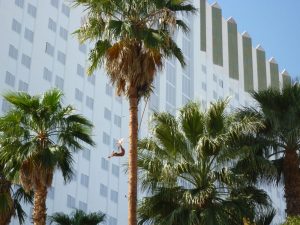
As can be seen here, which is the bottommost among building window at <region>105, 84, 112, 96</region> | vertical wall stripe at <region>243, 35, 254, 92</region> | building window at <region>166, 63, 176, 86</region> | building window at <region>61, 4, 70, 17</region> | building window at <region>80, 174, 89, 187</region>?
building window at <region>80, 174, 89, 187</region>

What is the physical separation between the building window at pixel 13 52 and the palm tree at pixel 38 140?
1391 inches

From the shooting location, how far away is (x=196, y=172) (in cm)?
2311

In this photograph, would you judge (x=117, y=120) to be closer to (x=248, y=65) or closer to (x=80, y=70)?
(x=80, y=70)

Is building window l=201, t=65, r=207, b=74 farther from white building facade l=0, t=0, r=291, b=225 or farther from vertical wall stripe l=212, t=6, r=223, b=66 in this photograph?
white building facade l=0, t=0, r=291, b=225

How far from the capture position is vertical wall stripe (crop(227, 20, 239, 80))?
93812 mm

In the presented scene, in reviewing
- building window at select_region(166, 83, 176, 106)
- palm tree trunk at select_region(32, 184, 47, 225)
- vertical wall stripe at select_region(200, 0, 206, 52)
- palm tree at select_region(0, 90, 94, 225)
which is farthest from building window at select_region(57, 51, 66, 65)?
palm tree trunk at select_region(32, 184, 47, 225)

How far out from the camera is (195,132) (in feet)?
78.7

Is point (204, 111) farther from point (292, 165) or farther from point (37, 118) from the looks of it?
point (37, 118)

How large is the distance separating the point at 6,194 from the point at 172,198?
6.06 meters

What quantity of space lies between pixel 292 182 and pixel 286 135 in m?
1.73

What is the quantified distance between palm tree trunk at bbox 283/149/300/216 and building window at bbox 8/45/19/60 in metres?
37.9

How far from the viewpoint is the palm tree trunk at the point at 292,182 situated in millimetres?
24875

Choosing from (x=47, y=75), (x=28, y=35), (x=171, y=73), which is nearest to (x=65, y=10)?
(x=28, y=35)

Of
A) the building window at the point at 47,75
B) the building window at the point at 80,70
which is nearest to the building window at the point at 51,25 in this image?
the building window at the point at 80,70
